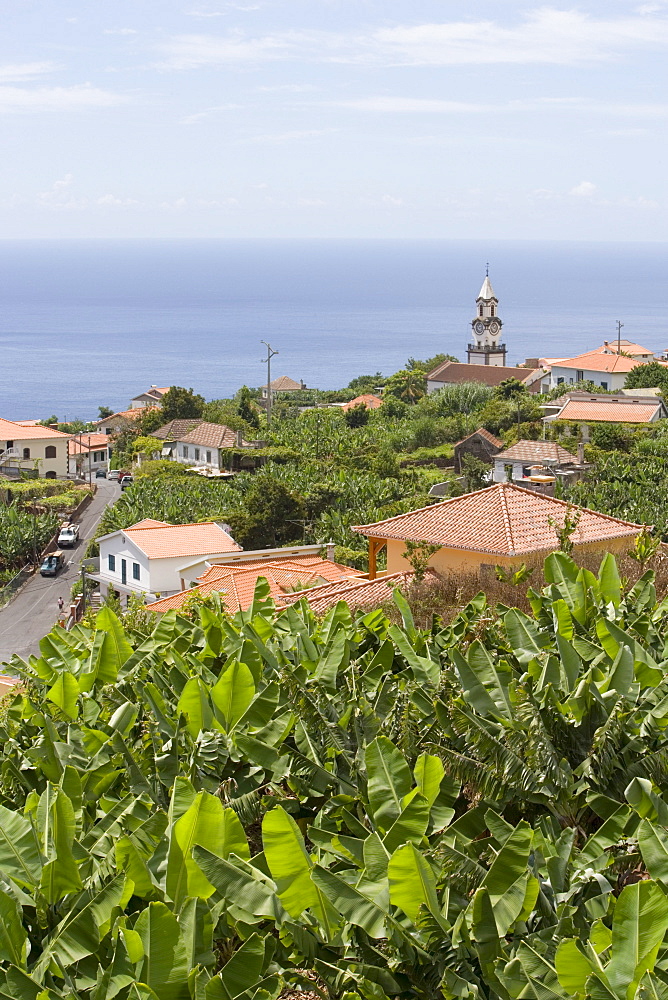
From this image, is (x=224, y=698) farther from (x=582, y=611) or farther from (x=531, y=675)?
(x=582, y=611)

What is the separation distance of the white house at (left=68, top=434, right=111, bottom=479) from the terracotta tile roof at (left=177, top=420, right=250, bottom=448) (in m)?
8.18

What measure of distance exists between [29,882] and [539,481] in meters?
45.1

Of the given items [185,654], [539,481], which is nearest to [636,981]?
[185,654]

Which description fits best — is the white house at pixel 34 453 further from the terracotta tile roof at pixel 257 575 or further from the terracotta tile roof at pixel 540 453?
the terracotta tile roof at pixel 257 575

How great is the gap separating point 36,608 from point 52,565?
695 centimetres

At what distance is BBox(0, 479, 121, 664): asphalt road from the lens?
125 feet

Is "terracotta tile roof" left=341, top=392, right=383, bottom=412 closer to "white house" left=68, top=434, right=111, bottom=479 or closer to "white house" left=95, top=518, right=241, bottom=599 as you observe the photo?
"white house" left=68, top=434, right=111, bottom=479

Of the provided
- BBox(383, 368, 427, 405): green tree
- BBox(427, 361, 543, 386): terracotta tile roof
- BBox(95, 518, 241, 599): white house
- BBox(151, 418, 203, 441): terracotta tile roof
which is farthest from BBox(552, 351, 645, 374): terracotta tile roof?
BBox(95, 518, 241, 599): white house

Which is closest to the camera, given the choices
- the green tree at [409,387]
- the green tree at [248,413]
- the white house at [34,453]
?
the white house at [34,453]

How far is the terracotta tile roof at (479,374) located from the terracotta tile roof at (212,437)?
24579mm

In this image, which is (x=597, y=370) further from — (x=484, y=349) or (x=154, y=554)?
(x=154, y=554)

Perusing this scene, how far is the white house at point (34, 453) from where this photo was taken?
237 ft

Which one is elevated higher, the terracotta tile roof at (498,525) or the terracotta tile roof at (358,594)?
the terracotta tile roof at (498,525)

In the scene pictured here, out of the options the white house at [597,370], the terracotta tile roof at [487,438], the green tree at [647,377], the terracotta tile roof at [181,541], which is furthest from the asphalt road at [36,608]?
the white house at [597,370]
